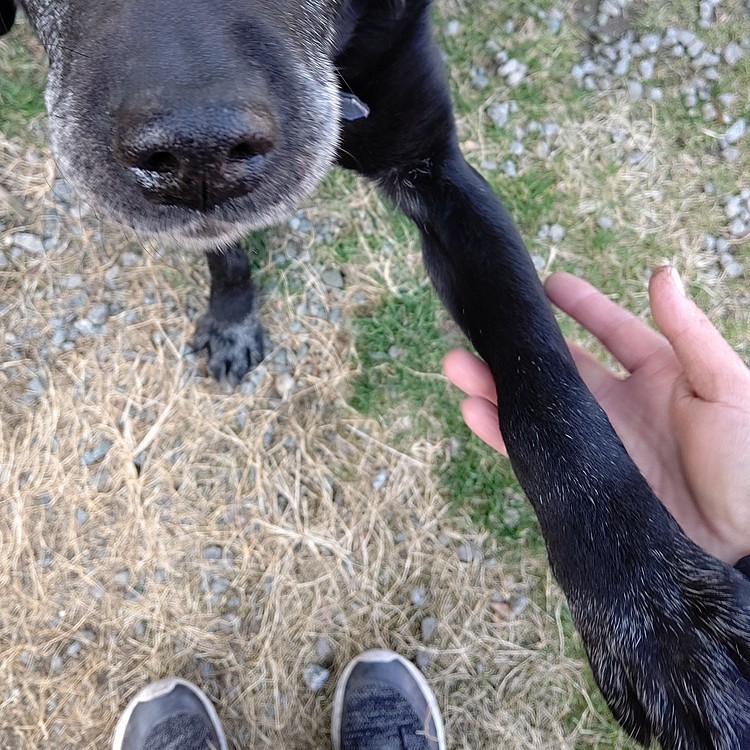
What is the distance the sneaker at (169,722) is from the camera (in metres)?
2.84

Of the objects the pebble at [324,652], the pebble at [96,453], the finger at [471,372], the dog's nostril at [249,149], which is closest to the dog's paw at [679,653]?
the finger at [471,372]

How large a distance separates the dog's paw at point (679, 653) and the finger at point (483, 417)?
98 centimetres

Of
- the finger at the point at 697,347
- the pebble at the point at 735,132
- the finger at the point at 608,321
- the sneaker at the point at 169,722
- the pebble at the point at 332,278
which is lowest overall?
the sneaker at the point at 169,722

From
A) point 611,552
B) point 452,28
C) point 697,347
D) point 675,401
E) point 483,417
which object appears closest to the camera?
point 611,552

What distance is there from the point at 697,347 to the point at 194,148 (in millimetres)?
1710

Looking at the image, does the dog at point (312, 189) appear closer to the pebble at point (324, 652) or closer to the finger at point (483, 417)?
the finger at point (483, 417)

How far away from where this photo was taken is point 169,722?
2.84 meters

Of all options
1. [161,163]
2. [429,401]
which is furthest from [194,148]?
[429,401]

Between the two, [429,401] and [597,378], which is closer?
[597,378]

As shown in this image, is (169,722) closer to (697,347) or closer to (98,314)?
(98,314)

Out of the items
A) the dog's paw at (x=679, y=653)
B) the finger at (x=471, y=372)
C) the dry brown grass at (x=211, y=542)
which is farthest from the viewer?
the dry brown grass at (x=211, y=542)

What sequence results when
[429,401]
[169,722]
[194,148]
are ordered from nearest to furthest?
[194,148], [169,722], [429,401]

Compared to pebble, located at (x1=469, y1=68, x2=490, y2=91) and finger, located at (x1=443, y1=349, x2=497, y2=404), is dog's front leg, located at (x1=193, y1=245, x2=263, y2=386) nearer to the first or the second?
finger, located at (x1=443, y1=349, x2=497, y2=404)

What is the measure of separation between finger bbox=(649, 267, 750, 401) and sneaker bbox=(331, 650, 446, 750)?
178 centimetres
